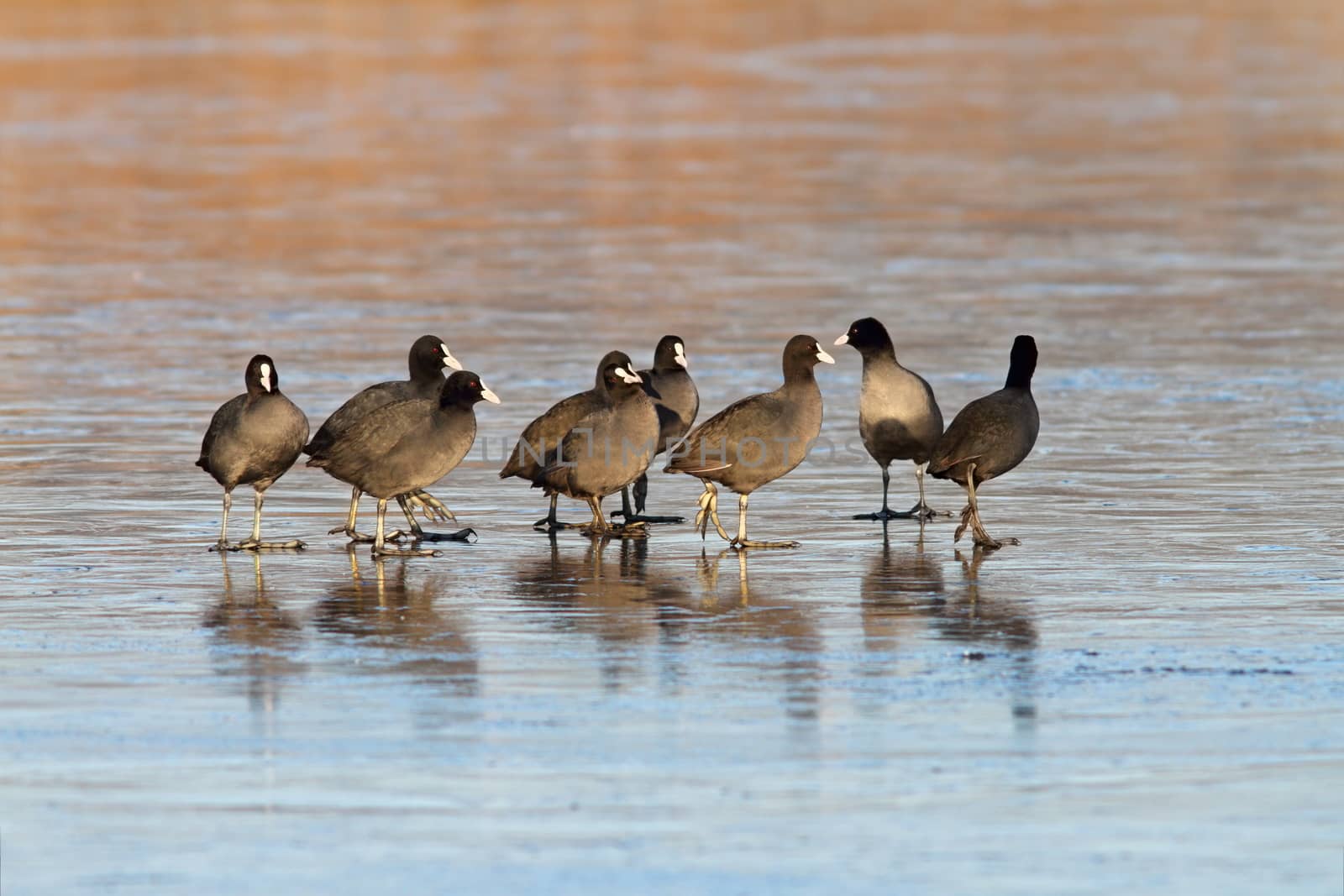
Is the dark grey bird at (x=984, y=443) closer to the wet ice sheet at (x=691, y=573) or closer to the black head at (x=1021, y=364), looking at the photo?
the black head at (x=1021, y=364)

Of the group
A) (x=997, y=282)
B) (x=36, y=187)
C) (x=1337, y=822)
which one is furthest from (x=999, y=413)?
(x=36, y=187)

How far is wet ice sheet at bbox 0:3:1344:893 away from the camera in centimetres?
781

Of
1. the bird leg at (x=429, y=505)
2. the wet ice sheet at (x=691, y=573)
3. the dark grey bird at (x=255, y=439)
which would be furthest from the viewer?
the bird leg at (x=429, y=505)

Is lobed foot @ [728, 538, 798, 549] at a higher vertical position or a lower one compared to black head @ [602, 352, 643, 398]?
lower

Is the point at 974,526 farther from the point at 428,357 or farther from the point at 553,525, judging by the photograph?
the point at 428,357

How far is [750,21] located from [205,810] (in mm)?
78964

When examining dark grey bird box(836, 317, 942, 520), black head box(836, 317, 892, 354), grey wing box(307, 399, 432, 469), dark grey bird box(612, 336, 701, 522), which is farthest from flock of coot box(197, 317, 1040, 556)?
black head box(836, 317, 892, 354)

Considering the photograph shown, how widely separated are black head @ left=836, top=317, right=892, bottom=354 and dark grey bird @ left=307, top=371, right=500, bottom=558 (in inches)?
99.8

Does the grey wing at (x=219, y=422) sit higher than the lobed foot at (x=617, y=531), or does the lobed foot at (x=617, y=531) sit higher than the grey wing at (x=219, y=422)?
the grey wing at (x=219, y=422)

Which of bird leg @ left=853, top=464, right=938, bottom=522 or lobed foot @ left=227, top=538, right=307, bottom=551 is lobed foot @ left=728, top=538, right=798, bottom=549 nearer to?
bird leg @ left=853, top=464, right=938, bottom=522

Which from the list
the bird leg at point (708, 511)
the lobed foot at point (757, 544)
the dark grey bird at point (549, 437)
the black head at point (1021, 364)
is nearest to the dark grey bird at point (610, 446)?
the dark grey bird at point (549, 437)

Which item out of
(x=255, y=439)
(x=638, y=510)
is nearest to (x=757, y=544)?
(x=638, y=510)

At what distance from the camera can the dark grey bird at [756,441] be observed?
13234mm

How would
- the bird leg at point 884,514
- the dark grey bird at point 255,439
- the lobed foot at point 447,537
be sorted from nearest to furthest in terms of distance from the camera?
the dark grey bird at point 255,439 < the lobed foot at point 447,537 < the bird leg at point 884,514
